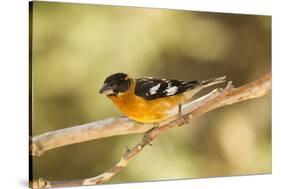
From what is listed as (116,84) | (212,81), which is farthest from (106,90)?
(212,81)

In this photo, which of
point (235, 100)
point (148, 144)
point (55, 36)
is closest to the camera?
point (55, 36)

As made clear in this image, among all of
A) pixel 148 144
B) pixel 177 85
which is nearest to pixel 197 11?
pixel 177 85

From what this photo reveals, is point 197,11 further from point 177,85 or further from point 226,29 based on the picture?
point 177,85

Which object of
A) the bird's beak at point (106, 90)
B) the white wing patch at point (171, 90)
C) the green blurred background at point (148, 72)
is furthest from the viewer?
the white wing patch at point (171, 90)

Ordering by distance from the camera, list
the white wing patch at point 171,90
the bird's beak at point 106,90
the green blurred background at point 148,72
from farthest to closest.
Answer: the white wing patch at point 171,90
the bird's beak at point 106,90
the green blurred background at point 148,72

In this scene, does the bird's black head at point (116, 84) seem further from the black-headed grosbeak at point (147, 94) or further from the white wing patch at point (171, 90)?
the white wing patch at point (171, 90)

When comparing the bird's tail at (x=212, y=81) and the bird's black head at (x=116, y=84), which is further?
the bird's tail at (x=212, y=81)

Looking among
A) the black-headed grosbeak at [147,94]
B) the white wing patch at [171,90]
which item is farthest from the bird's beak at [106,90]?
the white wing patch at [171,90]
